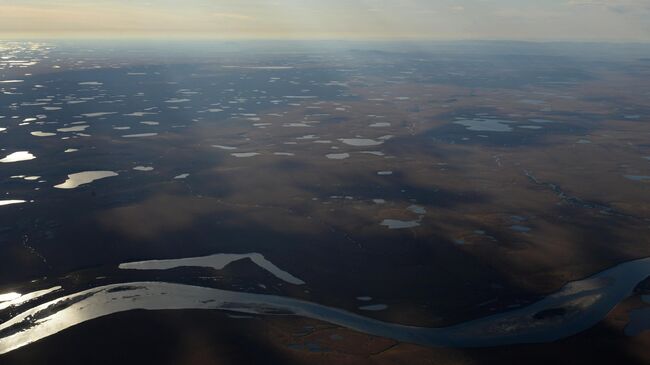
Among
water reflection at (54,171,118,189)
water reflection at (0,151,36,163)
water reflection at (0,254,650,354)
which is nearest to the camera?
water reflection at (0,254,650,354)

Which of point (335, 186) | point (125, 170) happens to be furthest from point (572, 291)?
point (125, 170)

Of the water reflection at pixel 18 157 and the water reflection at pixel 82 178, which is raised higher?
the water reflection at pixel 18 157

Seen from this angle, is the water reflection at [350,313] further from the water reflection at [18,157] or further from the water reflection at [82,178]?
the water reflection at [18,157]

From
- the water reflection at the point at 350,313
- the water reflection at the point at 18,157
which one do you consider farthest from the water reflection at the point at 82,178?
the water reflection at the point at 350,313

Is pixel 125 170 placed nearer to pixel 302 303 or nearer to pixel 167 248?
pixel 167 248

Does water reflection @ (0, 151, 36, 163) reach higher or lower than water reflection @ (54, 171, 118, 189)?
higher

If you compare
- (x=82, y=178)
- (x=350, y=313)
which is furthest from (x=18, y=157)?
(x=350, y=313)

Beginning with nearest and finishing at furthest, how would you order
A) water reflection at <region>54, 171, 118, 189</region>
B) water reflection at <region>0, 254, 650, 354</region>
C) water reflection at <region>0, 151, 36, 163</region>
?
water reflection at <region>0, 254, 650, 354</region>
water reflection at <region>54, 171, 118, 189</region>
water reflection at <region>0, 151, 36, 163</region>

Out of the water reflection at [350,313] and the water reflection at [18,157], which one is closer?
the water reflection at [350,313]

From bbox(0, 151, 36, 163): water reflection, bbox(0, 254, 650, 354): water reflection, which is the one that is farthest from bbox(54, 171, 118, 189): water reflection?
bbox(0, 254, 650, 354): water reflection

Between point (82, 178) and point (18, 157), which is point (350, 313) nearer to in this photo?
point (82, 178)

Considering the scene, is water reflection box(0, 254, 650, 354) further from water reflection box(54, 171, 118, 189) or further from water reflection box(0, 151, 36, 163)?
water reflection box(0, 151, 36, 163)
